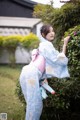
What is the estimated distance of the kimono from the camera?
423 centimetres

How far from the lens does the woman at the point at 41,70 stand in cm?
423

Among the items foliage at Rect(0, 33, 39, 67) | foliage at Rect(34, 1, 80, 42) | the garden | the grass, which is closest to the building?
foliage at Rect(0, 33, 39, 67)

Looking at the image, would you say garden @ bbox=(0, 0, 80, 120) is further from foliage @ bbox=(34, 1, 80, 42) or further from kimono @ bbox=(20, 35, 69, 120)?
kimono @ bbox=(20, 35, 69, 120)

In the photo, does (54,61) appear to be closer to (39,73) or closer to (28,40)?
(39,73)

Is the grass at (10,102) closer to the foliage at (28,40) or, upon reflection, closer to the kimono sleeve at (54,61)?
the kimono sleeve at (54,61)

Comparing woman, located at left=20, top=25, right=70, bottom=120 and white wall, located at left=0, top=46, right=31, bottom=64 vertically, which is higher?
woman, located at left=20, top=25, right=70, bottom=120

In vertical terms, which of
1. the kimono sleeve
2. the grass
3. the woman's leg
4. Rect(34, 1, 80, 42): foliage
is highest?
Rect(34, 1, 80, 42): foliage

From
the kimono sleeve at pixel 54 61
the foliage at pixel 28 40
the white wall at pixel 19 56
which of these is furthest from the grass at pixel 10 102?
the white wall at pixel 19 56

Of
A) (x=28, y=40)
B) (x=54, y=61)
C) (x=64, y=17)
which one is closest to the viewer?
(x=54, y=61)

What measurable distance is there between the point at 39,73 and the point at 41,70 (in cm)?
5

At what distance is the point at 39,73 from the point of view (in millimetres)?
4281

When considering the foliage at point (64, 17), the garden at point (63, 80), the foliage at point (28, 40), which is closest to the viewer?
the garden at point (63, 80)

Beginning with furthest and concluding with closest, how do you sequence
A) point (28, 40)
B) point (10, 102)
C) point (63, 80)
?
point (28, 40) < point (10, 102) < point (63, 80)

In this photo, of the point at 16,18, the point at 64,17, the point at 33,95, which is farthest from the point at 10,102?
the point at 16,18
